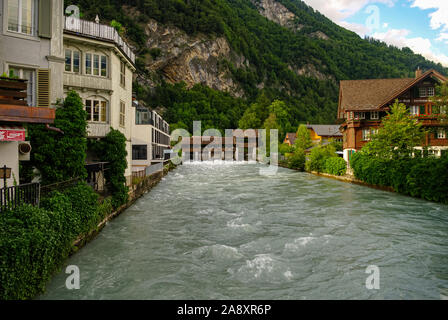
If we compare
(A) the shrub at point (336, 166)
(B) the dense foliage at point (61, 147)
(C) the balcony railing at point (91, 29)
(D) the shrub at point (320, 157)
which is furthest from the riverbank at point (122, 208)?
(D) the shrub at point (320, 157)

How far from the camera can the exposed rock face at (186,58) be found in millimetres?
148125

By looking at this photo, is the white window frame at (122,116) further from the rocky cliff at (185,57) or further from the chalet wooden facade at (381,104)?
the rocky cliff at (185,57)

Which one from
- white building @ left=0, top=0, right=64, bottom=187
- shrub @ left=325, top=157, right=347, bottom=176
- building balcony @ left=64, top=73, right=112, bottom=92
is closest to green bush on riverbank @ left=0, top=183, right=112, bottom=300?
white building @ left=0, top=0, right=64, bottom=187

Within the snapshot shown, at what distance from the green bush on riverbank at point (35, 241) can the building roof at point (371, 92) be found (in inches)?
1608

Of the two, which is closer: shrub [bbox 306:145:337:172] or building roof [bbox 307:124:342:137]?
shrub [bbox 306:145:337:172]

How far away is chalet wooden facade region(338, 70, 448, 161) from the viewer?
39875 mm

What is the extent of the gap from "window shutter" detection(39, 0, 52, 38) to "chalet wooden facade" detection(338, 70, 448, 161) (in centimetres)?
3506

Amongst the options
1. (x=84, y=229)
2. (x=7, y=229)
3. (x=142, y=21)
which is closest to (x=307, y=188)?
(x=84, y=229)

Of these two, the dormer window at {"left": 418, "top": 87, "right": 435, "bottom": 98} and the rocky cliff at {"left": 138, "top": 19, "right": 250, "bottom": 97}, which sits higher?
the rocky cliff at {"left": 138, "top": 19, "right": 250, "bottom": 97}

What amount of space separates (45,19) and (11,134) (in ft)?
24.6

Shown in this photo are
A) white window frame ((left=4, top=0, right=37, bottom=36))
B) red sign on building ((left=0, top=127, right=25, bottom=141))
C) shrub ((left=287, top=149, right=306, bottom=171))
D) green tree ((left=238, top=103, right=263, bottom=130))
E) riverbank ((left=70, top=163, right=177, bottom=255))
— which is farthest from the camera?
green tree ((left=238, top=103, right=263, bottom=130))

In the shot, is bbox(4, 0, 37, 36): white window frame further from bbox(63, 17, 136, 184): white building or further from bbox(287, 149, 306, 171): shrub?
bbox(287, 149, 306, 171): shrub

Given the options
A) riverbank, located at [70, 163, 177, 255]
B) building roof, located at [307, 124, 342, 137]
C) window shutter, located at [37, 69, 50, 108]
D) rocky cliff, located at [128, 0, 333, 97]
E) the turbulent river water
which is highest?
rocky cliff, located at [128, 0, 333, 97]

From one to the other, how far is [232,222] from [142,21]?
161172mm
